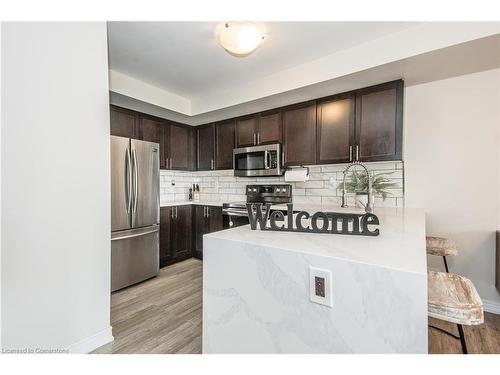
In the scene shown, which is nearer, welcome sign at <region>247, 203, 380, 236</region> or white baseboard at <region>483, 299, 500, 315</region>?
welcome sign at <region>247, 203, 380, 236</region>

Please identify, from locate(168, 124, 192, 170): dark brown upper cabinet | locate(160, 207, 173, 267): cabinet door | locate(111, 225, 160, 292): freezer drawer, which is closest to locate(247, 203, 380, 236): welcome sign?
locate(111, 225, 160, 292): freezer drawer

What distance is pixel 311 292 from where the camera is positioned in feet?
2.93

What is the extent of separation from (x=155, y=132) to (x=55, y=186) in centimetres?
214

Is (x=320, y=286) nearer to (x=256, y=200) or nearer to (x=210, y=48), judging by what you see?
(x=210, y=48)

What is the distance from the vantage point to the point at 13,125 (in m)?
1.37

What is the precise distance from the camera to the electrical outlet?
85 cm

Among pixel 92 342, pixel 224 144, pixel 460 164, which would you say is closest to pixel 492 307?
pixel 460 164

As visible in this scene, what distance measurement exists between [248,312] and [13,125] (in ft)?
5.19

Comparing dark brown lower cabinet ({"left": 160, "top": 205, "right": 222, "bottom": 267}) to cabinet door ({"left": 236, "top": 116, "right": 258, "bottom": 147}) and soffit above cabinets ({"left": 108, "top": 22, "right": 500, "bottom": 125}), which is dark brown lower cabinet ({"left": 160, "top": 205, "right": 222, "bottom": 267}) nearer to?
cabinet door ({"left": 236, "top": 116, "right": 258, "bottom": 147})

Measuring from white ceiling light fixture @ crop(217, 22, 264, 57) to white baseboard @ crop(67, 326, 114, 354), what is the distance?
2.26 metres

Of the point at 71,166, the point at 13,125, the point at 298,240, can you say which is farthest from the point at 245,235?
the point at 13,125

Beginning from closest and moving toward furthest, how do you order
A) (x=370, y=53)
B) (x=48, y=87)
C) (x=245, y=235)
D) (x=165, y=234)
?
(x=245, y=235) < (x=48, y=87) < (x=370, y=53) < (x=165, y=234)
